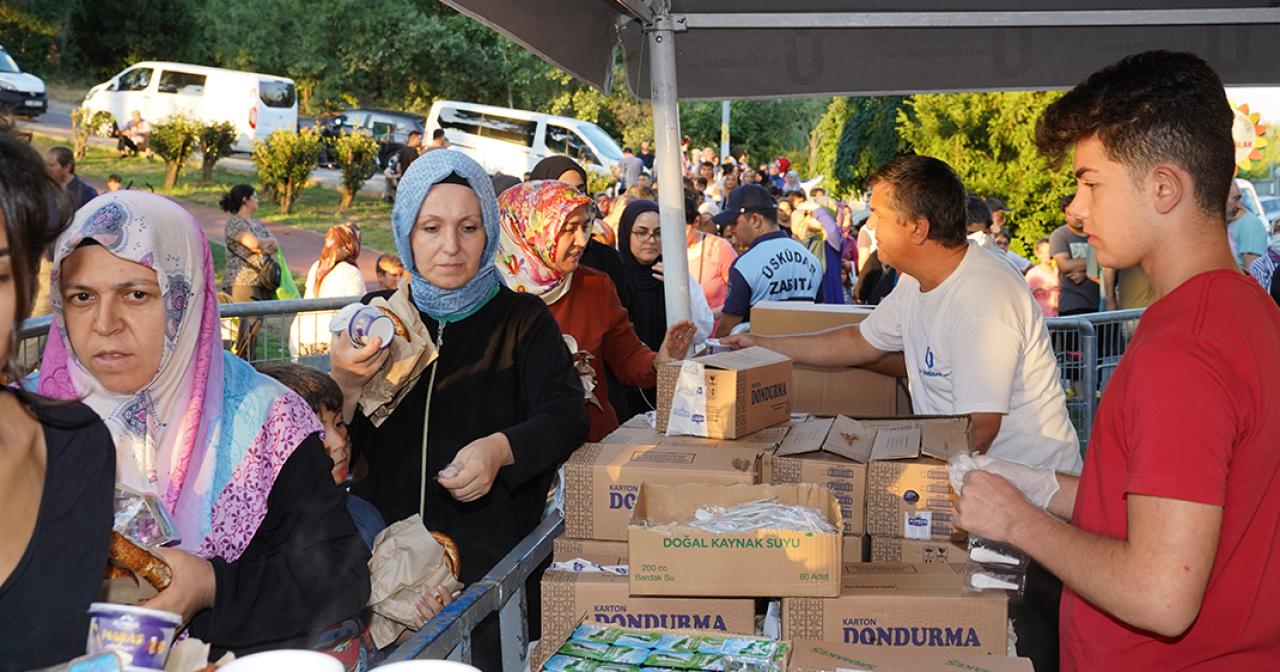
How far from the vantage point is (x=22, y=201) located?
155cm

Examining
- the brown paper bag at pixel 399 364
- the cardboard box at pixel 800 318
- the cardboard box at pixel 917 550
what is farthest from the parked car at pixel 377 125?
the cardboard box at pixel 917 550

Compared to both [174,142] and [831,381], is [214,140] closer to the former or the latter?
[174,142]

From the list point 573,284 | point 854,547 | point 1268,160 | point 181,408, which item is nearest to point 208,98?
point 1268,160

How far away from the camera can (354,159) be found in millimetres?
24562

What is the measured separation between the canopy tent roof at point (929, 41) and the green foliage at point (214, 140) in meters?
20.7

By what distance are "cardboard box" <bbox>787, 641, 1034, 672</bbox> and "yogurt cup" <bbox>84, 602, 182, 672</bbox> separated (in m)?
1.45

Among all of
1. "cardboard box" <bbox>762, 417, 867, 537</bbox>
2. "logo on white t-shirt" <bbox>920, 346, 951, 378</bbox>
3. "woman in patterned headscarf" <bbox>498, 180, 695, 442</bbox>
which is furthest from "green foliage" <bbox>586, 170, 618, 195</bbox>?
"cardboard box" <bbox>762, 417, 867, 537</bbox>

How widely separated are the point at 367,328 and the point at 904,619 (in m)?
1.50

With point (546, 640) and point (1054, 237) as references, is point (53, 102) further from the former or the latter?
point (546, 640)

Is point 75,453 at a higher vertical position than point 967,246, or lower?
lower

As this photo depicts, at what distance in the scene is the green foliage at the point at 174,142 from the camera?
23.4 m

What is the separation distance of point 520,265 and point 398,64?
33.3 metres

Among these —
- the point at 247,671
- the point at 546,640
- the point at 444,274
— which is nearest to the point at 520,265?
the point at 444,274

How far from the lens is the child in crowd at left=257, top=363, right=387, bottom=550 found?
303 centimetres
